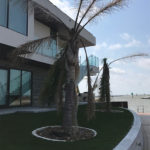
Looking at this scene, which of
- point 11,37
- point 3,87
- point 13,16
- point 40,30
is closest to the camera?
point 11,37

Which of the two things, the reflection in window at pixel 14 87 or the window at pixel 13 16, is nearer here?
the window at pixel 13 16

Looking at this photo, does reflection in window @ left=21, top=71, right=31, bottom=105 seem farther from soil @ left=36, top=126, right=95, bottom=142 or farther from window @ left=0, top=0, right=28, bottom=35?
soil @ left=36, top=126, right=95, bottom=142

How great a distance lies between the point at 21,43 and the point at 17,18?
57.1 inches

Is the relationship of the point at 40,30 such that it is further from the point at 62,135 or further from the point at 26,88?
the point at 62,135

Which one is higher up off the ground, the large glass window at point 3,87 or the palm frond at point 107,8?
the palm frond at point 107,8

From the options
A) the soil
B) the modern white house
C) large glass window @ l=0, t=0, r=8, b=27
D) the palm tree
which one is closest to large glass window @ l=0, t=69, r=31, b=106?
the modern white house

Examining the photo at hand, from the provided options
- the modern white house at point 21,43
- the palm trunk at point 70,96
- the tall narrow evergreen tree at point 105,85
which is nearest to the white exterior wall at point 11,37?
the modern white house at point 21,43

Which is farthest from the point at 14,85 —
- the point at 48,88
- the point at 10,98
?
the point at 48,88

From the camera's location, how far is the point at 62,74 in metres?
7.80

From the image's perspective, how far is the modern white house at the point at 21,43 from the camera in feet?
35.3

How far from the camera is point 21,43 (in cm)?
1168

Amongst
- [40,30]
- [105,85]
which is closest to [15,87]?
[40,30]

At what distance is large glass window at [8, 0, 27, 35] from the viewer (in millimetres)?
11180

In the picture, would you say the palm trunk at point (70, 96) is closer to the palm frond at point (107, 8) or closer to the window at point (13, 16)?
the palm frond at point (107, 8)
